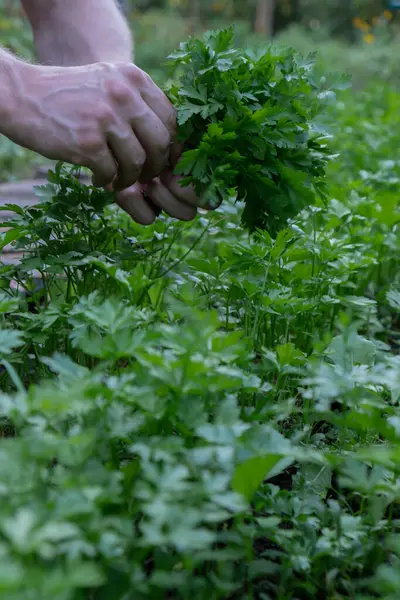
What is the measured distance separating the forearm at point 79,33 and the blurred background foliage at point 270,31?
9.0 inches

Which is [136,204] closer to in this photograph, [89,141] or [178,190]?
[178,190]

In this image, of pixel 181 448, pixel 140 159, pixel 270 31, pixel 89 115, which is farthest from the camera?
pixel 270 31

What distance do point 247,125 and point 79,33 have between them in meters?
1.00

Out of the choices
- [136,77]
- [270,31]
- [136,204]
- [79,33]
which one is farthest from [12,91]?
[270,31]

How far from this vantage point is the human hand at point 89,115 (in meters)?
1.80

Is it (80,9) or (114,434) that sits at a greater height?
(80,9)

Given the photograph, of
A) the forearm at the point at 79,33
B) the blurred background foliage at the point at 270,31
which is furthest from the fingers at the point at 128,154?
the forearm at the point at 79,33

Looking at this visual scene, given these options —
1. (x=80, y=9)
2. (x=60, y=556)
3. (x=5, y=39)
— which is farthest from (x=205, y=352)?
(x=5, y=39)

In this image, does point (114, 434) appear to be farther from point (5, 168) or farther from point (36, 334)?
point (5, 168)

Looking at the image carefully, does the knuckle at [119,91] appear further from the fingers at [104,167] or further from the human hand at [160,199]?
the human hand at [160,199]

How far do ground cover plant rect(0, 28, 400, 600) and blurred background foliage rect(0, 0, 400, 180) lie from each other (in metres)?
0.71

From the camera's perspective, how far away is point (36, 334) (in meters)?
1.75

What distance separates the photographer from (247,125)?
1.86 metres

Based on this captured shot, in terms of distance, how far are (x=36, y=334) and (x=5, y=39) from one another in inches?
355
